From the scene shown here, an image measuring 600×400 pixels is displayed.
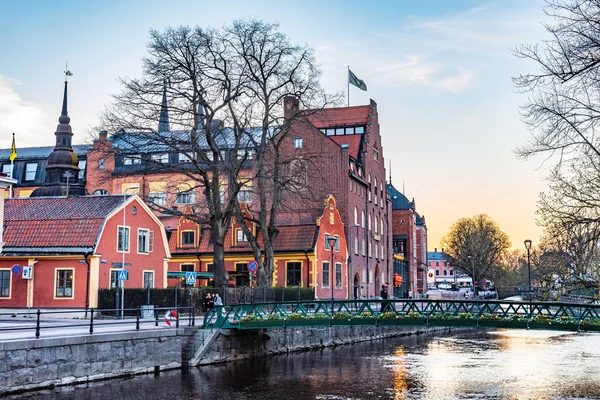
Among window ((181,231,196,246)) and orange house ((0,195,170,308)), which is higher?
A: window ((181,231,196,246))

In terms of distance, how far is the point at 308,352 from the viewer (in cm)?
3703

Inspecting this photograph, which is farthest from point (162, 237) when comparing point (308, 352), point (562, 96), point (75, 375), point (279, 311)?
point (562, 96)

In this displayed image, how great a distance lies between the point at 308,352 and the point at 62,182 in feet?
127

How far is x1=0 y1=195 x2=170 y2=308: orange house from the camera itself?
38.0 metres

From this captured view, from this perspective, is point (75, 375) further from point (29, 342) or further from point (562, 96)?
point (562, 96)

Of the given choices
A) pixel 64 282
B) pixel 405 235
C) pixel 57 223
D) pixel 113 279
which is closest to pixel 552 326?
pixel 113 279

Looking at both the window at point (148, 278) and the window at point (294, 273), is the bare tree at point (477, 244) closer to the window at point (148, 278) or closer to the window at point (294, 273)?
the window at point (294, 273)

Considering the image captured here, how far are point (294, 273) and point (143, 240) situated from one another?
15084 mm

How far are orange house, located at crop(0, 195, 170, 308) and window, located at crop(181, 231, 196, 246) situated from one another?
54.3 ft

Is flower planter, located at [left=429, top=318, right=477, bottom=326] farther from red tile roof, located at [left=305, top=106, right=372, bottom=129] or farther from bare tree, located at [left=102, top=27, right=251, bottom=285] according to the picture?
red tile roof, located at [left=305, top=106, right=372, bottom=129]

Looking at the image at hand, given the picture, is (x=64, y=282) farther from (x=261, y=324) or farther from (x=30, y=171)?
(x=30, y=171)

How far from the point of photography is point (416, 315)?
28188 millimetres

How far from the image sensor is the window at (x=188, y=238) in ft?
194

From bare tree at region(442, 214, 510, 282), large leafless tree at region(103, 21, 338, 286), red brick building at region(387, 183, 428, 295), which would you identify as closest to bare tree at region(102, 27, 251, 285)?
large leafless tree at region(103, 21, 338, 286)
